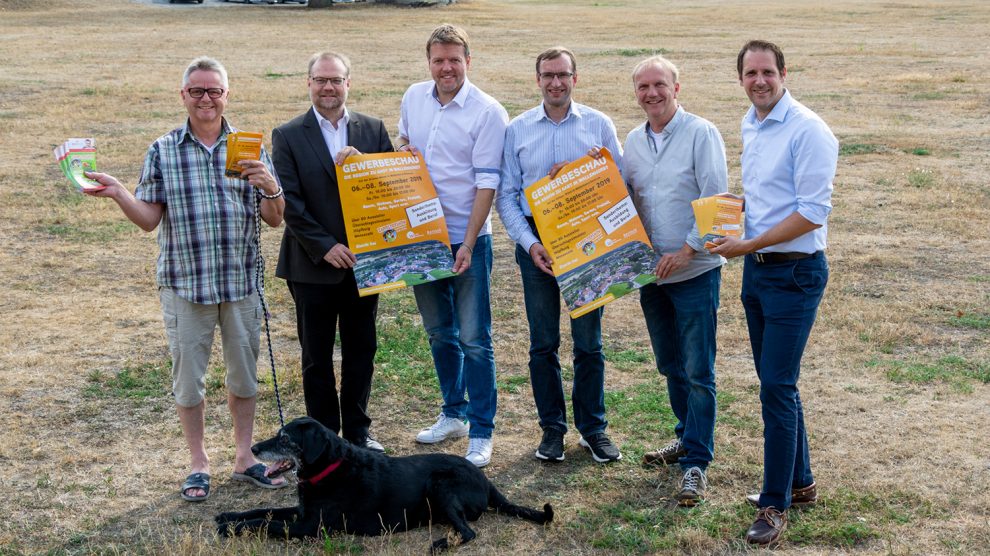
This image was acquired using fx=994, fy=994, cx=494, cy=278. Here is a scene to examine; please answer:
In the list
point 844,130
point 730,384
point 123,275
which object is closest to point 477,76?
point 844,130

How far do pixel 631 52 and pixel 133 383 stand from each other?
2370cm

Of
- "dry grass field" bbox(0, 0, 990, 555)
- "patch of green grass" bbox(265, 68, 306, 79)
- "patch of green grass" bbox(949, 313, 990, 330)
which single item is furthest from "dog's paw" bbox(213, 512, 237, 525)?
"patch of green grass" bbox(265, 68, 306, 79)

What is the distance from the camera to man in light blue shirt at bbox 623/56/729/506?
530cm

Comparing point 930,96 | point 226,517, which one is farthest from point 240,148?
point 930,96

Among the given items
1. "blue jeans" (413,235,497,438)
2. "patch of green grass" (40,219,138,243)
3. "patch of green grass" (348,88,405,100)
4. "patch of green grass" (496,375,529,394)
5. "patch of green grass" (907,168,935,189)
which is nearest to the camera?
"blue jeans" (413,235,497,438)

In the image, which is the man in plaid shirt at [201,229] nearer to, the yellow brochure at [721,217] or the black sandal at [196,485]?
the black sandal at [196,485]

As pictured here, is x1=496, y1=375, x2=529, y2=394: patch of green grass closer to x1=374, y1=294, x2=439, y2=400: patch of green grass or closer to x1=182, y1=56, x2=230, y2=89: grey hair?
x1=374, y1=294, x2=439, y2=400: patch of green grass

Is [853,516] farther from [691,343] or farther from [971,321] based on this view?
[971,321]

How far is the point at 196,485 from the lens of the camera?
18.5ft

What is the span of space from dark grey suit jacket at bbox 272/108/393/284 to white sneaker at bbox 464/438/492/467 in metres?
1.33

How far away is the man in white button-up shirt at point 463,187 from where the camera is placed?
19.0 ft

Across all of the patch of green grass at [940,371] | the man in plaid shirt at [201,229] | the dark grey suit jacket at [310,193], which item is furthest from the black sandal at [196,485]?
the patch of green grass at [940,371]

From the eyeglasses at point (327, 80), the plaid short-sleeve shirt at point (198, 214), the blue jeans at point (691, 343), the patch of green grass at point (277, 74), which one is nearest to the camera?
the plaid short-sleeve shirt at point (198, 214)

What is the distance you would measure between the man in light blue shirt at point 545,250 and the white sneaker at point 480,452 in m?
0.32
